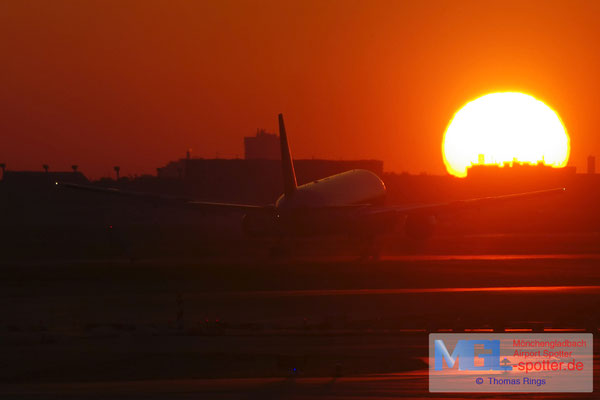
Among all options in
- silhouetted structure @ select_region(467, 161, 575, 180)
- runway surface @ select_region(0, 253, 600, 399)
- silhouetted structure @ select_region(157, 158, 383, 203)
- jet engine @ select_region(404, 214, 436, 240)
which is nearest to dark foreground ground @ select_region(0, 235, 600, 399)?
runway surface @ select_region(0, 253, 600, 399)

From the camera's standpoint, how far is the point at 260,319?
25.9m

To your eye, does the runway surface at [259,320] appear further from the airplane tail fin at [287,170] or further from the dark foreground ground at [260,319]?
the airplane tail fin at [287,170]

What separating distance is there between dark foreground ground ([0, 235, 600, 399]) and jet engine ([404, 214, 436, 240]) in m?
9.83

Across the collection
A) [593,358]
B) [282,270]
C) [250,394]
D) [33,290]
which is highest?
[282,270]

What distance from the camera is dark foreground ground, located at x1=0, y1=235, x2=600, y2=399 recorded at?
1700 centimetres

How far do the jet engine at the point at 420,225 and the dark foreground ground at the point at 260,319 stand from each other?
32.2ft

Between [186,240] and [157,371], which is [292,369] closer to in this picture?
[157,371]

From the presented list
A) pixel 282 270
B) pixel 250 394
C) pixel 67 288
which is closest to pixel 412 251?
pixel 282 270

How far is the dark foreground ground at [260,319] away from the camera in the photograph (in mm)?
17000

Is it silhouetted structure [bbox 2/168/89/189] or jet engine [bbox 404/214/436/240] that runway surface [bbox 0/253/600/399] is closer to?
jet engine [bbox 404/214/436/240]

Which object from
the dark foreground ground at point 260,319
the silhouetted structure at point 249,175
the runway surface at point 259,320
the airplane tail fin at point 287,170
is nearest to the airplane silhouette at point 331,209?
Result: the airplane tail fin at point 287,170

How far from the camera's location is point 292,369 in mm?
18359

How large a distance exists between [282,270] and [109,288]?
29.4 feet

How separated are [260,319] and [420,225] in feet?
105
